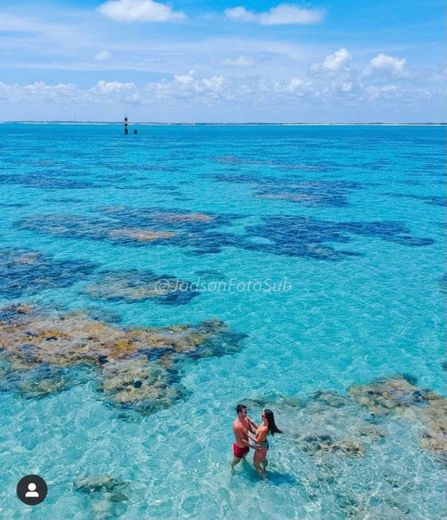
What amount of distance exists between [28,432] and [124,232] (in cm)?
2670

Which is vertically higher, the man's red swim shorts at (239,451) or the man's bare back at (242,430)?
the man's bare back at (242,430)

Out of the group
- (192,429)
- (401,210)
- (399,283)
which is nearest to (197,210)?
(401,210)

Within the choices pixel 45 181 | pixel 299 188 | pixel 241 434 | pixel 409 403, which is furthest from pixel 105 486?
pixel 45 181

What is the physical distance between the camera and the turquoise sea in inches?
550

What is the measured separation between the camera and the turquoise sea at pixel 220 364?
45.9ft

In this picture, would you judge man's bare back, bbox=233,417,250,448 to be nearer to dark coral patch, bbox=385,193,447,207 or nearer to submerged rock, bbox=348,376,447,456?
submerged rock, bbox=348,376,447,456

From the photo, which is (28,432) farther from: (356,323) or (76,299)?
(356,323)

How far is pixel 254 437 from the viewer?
14359 millimetres

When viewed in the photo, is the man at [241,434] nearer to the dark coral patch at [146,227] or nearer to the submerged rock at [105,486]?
the submerged rock at [105,486]

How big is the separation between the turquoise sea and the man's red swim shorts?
481 millimetres

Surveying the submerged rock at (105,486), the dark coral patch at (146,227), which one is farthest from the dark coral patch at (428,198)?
the submerged rock at (105,486)

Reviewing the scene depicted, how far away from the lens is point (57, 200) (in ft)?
181

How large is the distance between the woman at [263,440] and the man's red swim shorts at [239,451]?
295 mm

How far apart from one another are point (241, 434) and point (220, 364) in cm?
633
